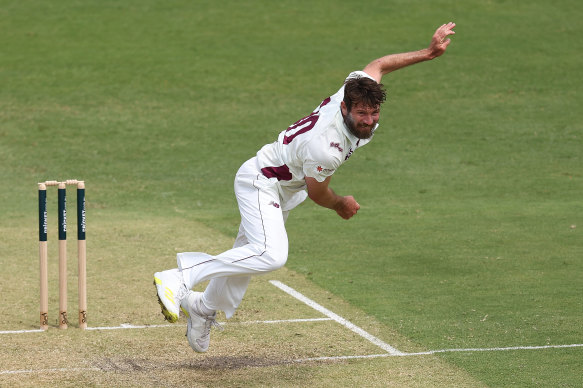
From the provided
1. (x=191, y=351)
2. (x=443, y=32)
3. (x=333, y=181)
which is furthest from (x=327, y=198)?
(x=333, y=181)

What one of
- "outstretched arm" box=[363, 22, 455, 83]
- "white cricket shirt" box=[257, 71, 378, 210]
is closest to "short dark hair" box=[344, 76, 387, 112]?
"white cricket shirt" box=[257, 71, 378, 210]

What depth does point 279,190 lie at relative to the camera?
22.9 ft

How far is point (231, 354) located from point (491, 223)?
5799mm

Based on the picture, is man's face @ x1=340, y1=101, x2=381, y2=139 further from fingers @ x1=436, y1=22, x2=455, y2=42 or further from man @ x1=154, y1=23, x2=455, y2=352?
fingers @ x1=436, y1=22, x2=455, y2=42

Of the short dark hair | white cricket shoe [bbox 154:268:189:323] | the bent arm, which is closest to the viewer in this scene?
the short dark hair

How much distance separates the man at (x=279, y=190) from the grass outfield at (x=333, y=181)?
1.90 feet

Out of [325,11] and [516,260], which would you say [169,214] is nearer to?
[516,260]

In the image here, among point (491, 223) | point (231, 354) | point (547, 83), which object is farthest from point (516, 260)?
point (547, 83)

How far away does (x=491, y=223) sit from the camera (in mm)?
12078

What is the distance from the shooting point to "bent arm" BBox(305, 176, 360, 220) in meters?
6.60

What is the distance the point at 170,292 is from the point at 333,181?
814cm

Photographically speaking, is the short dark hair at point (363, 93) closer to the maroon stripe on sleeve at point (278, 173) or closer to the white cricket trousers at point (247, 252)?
the maroon stripe on sleeve at point (278, 173)

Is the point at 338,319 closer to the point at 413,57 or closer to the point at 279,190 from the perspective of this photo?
the point at 279,190

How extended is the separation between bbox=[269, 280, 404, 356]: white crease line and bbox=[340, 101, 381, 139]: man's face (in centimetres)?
188
